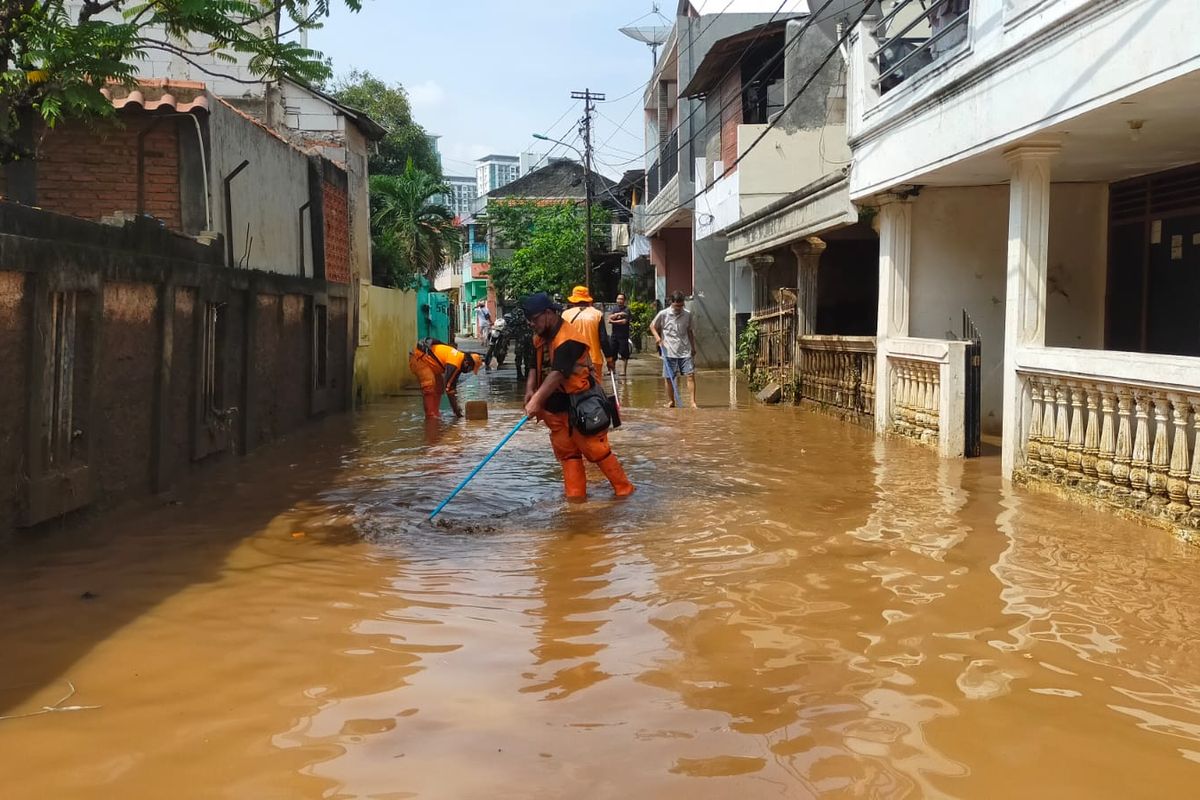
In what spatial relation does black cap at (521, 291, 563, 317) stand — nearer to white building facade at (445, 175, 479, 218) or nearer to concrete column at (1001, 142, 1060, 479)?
concrete column at (1001, 142, 1060, 479)

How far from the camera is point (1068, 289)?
38.8ft

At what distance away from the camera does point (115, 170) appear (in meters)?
10.9

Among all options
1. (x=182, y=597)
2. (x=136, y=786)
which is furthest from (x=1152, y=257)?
(x=136, y=786)

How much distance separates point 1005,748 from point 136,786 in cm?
282

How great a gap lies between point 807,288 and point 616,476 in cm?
862

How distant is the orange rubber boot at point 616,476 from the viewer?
8.27 metres

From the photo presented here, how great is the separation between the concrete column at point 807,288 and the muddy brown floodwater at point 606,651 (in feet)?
26.0

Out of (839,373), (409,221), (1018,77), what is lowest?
(839,373)

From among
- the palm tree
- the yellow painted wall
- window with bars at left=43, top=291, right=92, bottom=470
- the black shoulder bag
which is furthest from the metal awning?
the palm tree

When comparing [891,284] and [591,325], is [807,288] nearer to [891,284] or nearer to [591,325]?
[891,284]

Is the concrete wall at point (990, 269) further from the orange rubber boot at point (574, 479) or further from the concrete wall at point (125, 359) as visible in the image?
the concrete wall at point (125, 359)

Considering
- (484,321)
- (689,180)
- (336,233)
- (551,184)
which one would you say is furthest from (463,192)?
(336,233)

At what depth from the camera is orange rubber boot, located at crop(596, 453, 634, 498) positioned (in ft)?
27.1

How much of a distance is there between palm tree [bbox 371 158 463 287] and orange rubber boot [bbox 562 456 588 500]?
1041 inches
